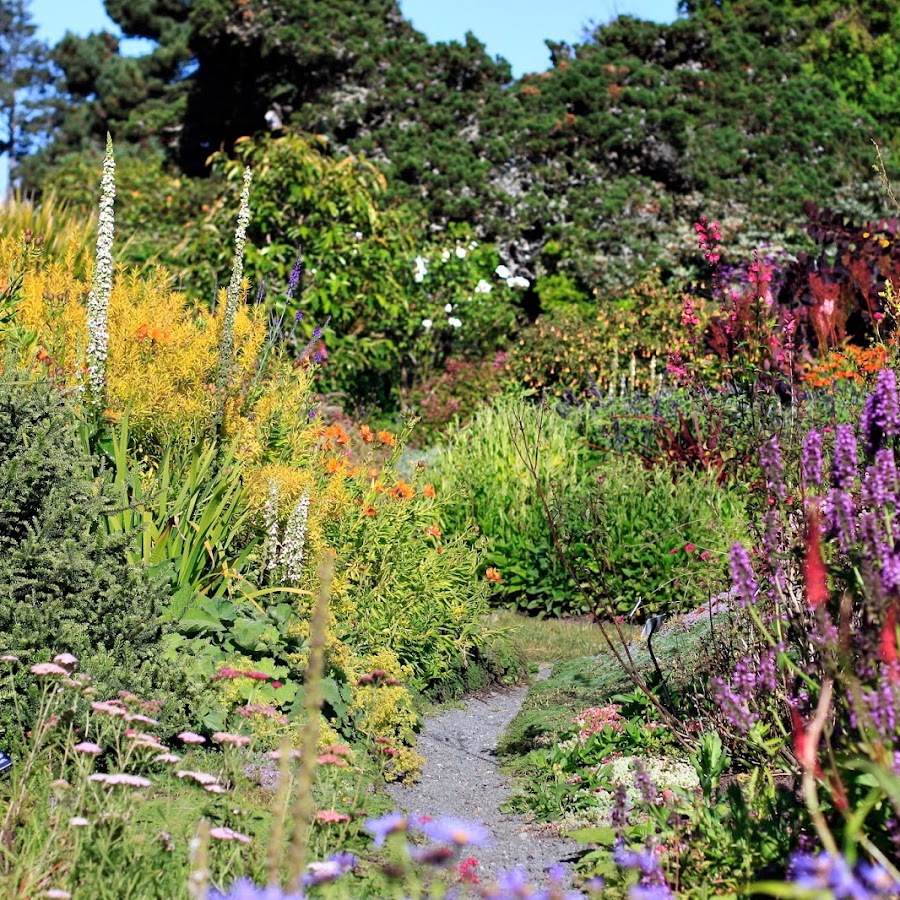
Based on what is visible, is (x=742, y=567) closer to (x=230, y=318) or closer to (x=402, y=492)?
(x=230, y=318)

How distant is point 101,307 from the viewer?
4.49 m

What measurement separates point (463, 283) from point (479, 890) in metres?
9.97

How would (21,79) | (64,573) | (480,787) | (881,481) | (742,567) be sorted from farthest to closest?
1. (21,79)
2. (480,787)
3. (64,573)
4. (742,567)
5. (881,481)

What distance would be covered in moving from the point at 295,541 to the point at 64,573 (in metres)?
1.01

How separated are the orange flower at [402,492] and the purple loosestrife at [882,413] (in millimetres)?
2782

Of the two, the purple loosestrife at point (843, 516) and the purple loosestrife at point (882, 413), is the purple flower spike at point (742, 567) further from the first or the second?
the purple loosestrife at point (882, 413)

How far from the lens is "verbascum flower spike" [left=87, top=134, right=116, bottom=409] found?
177 inches

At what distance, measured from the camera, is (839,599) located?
3246mm

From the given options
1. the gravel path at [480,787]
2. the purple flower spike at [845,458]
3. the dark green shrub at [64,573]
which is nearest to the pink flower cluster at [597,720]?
the gravel path at [480,787]

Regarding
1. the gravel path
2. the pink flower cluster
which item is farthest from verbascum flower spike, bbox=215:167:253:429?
the pink flower cluster

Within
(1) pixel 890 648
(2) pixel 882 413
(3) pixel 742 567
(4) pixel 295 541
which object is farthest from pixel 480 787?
(1) pixel 890 648

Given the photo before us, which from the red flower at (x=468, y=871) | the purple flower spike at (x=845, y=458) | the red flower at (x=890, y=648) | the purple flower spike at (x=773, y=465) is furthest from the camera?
the purple flower spike at (x=773, y=465)

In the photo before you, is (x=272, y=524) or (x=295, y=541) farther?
(x=272, y=524)

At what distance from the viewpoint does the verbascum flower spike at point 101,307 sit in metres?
4.50
